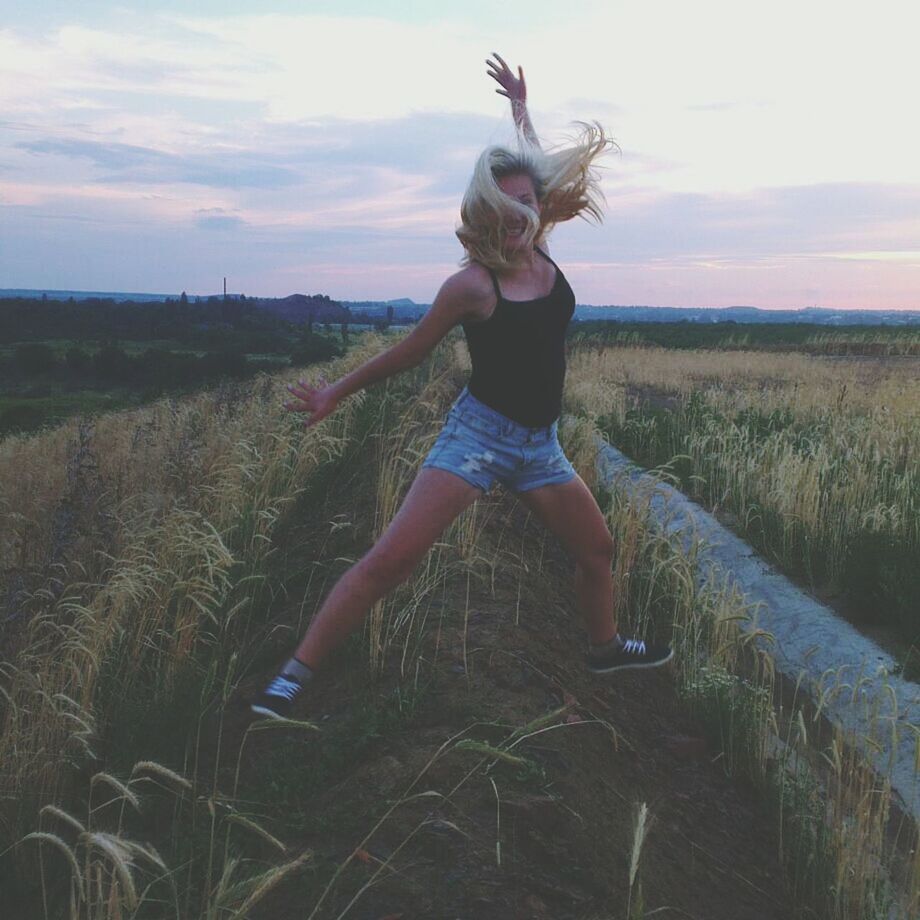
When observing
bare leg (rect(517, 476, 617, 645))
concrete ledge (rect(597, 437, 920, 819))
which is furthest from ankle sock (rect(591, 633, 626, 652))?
concrete ledge (rect(597, 437, 920, 819))

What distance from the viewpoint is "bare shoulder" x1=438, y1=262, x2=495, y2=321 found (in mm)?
3078

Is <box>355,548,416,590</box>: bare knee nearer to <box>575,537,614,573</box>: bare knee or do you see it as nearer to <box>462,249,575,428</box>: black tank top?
<box>462,249,575,428</box>: black tank top

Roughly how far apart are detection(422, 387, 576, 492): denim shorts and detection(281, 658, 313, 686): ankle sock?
2.62 feet

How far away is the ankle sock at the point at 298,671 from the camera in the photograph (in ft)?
10.4

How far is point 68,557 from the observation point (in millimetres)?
5832

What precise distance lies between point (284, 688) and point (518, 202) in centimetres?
183

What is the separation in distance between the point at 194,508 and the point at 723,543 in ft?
13.5

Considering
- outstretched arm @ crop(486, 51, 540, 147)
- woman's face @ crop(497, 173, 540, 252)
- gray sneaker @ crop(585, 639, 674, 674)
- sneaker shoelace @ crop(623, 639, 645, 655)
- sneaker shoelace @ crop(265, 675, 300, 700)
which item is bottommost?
gray sneaker @ crop(585, 639, 674, 674)

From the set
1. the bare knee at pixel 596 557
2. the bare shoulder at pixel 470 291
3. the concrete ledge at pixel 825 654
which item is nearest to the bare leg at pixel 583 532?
the bare knee at pixel 596 557

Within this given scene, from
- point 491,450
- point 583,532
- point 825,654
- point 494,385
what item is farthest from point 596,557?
point 825,654

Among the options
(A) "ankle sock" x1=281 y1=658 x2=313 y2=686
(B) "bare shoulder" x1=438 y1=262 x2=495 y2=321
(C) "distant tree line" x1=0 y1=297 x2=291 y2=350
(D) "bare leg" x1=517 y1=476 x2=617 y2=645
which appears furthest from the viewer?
(C) "distant tree line" x1=0 y1=297 x2=291 y2=350

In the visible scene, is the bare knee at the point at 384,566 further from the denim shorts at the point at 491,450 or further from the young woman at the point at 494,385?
the denim shorts at the point at 491,450

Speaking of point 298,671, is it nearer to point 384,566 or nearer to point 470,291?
point 384,566

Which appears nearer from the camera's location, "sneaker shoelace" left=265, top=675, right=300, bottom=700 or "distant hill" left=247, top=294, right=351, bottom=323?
"sneaker shoelace" left=265, top=675, right=300, bottom=700
